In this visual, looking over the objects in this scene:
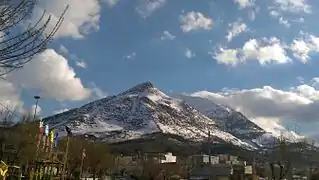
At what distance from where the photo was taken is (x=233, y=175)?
279ft

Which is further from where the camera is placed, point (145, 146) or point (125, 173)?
point (145, 146)

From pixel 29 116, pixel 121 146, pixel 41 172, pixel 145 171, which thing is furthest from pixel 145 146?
pixel 41 172

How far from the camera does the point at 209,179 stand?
83.3m

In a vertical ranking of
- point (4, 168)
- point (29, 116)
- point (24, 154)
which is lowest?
point (4, 168)

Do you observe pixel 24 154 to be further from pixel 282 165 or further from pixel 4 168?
pixel 4 168

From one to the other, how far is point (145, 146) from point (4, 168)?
604ft

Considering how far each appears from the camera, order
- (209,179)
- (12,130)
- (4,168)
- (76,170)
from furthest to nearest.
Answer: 1. (209,179)
2. (76,170)
3. (12,130)
4. (4,168)

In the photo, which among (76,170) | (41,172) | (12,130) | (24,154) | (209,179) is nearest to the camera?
(41,172)

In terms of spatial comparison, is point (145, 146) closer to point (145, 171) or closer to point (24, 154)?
point (145, 171)

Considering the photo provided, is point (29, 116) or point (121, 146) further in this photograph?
point (121, 146)

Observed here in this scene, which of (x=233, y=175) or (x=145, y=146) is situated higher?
(x=145, y=146)

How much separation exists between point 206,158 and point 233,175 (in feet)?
143

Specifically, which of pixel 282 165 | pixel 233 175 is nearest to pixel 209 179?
pixel 233 175

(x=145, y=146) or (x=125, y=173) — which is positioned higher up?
(x=145, y=146)
